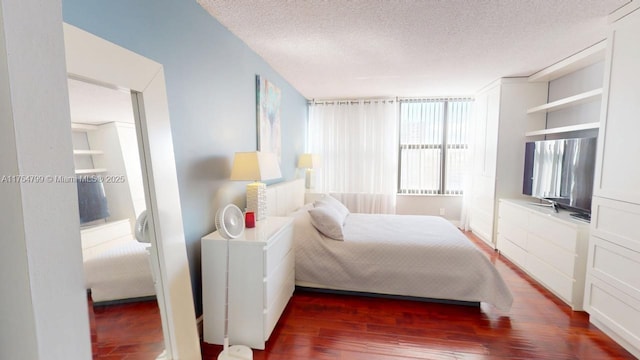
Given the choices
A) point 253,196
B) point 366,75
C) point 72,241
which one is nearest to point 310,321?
point 253,196

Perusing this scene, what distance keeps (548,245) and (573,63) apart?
6.15 feet

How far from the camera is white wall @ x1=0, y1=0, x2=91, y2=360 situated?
449 millimetres

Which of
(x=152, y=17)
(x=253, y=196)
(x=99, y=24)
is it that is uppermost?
(x=152, y=17)

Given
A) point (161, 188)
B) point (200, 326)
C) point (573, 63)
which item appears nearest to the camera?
point (161, 188)

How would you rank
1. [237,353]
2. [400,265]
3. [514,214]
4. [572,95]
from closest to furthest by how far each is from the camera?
1. [237,353]
2. [400,265]
3. [572,95]
4. [514,214]

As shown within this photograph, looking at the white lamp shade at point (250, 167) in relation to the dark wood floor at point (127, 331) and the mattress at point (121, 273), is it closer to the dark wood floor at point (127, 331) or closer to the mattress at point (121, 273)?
the mattress at point (121, 273)

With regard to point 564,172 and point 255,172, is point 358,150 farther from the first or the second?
point 255,172

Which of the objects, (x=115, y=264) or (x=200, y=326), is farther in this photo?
(x=200, y=326)

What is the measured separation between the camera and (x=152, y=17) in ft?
5.08

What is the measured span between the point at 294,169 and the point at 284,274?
239 centimetres

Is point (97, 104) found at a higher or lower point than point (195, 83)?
lower

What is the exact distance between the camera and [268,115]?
10.4 ft

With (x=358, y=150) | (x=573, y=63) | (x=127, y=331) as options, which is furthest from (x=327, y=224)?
(x=573, y=63)

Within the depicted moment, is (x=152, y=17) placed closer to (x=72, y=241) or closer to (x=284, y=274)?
(x=72, y=241)
